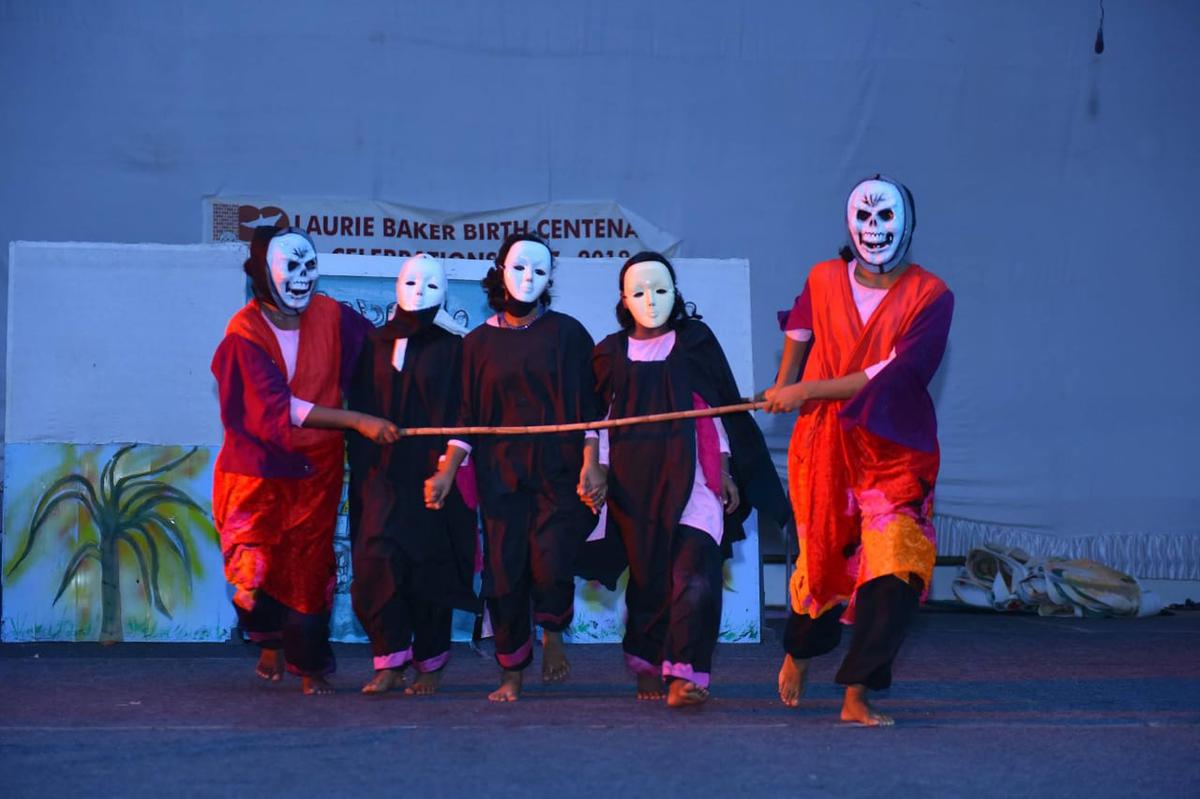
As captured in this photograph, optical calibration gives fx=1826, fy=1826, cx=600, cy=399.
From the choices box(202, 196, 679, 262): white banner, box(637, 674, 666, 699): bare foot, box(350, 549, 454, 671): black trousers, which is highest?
box(202, 196, 679, 262): white banner

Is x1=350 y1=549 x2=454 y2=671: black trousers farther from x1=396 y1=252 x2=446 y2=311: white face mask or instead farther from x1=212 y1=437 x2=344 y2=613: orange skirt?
x1=396 y1=252 x2=446 y2=311: white face mask

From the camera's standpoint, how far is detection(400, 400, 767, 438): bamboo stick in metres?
5.59

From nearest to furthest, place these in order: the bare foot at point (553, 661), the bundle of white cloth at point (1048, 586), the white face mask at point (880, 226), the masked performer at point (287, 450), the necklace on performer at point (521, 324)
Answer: the white face mask at point (880, 226), the masked performer at point (287, 450), the necklace on performer at point (521, 324), the bare foot at point (553, 661), the bundle of white cloth at point (1048, 586)

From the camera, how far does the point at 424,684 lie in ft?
19.7

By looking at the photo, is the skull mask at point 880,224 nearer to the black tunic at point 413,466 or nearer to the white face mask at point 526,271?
the white face mask at point 526,271

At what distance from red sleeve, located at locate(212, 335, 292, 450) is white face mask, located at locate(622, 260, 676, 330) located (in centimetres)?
116

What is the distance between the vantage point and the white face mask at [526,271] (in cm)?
600

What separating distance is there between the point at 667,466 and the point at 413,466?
880 mm

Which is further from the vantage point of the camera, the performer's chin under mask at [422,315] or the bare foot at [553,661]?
the bare foot at [553,661]

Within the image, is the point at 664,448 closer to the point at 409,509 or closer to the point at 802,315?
the point at 802,315

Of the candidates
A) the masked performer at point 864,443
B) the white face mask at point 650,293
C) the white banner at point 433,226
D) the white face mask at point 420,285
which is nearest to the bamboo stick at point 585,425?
the masked performer at point 864,443

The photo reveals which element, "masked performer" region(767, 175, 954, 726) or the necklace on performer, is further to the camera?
the necklace on performer

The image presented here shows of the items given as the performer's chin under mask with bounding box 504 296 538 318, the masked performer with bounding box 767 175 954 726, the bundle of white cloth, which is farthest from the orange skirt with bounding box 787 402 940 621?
the bundle of white cloth

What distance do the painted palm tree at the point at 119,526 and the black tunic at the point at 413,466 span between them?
179cm
